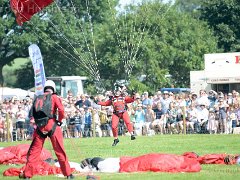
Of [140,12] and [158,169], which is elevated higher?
[140,12]

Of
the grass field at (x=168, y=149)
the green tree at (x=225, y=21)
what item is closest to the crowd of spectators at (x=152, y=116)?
the grass field at (x=168, y=149)

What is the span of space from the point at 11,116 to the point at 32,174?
16682mm

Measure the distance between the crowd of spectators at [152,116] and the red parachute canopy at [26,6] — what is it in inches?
265

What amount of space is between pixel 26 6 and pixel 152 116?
9.11 metres

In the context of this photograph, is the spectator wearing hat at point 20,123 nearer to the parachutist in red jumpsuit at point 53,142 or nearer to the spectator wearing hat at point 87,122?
the spectator wearing hat at point 87,122

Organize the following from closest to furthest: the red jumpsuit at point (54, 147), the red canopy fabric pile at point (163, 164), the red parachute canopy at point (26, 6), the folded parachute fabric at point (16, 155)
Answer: the red jumpsuit at point (54, 147)
the red canopy fabric pile at point (163, 164)
the folded parachute fabric at point (16, 155)
the red parachute canopy at point (26, 6)

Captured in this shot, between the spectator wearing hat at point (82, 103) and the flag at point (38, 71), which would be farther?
the spectator wearing hat at point (82, 103)

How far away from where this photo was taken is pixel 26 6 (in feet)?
72.9

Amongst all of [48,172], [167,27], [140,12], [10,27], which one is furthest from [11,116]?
[10,27]

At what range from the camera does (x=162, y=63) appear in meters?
52.6

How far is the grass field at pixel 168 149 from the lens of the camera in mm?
14781

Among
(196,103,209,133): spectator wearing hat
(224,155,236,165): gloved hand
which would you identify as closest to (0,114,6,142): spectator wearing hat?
(196,103,209,133): spectator wearing hat

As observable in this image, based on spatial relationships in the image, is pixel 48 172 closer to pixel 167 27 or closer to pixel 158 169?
pixel 158 169

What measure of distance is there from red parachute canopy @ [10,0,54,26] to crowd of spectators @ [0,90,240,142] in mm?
6739
